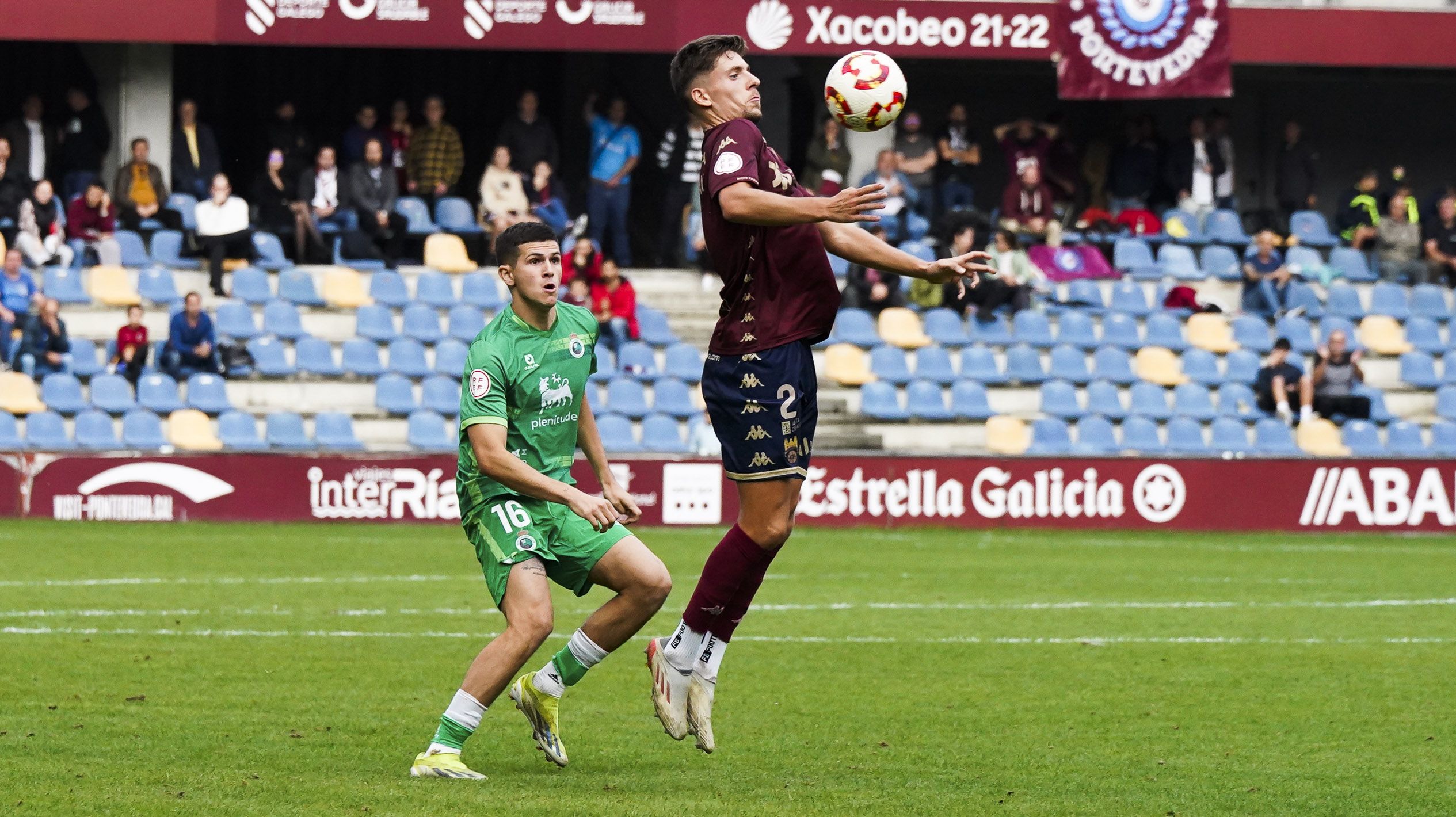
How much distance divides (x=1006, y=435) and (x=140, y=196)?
963 centimetres

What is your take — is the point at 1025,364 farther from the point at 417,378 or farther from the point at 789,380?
the point at 789,380

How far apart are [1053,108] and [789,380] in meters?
19.8

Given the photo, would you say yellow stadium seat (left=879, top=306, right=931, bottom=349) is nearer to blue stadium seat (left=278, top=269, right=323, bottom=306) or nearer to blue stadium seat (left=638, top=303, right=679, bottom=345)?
blue stadium seat (left=638, top=303, right=679, bottom=345)

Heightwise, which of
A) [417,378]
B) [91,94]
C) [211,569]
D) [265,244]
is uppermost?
[91,94]

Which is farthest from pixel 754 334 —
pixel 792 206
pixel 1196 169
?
pixel 1196 169

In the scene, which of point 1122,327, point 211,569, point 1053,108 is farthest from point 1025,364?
point 211,569

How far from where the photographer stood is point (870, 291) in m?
21.5

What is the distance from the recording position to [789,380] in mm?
6383

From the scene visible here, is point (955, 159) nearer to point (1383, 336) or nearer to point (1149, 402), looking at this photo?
point (1149, 402)

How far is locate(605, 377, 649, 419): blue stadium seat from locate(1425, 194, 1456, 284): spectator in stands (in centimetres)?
977

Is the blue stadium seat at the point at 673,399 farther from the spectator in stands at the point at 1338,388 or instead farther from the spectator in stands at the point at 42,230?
the spectator in stands at the point at 1338,388

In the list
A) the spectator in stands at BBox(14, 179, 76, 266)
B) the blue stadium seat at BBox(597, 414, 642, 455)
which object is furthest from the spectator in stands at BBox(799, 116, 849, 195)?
the spectator in stands at BBox(14, 179, 76, 266)

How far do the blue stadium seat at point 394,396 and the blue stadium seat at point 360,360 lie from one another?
309 millimetres

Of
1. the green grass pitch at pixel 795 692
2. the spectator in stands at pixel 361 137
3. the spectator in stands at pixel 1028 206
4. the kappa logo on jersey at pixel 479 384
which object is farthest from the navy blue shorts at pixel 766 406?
the spectator in stands at pixel 1028 206
